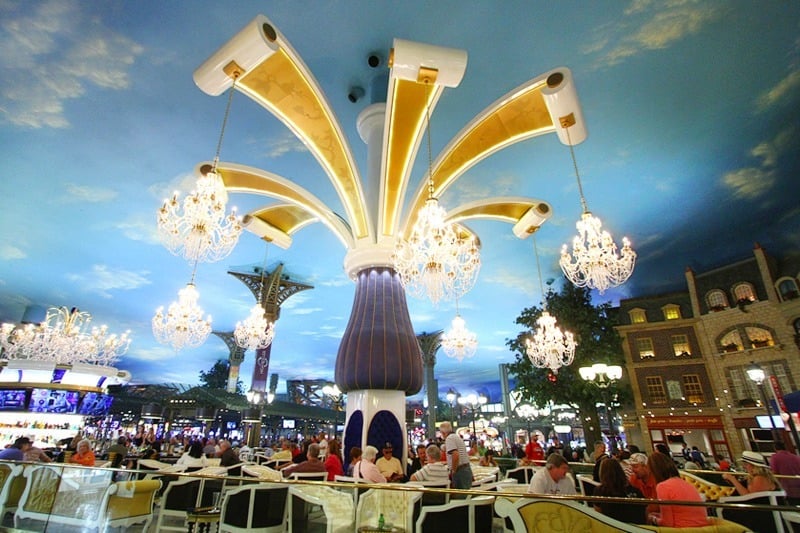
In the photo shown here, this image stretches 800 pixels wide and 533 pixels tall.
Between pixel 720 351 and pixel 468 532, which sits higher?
pixel 720 351

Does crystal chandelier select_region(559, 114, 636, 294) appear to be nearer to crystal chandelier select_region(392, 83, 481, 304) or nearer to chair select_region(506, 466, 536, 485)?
crystal chandelier select_region(392, 83, 481, 304)

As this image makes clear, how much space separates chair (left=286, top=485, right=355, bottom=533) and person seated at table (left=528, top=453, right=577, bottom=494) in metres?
2.11

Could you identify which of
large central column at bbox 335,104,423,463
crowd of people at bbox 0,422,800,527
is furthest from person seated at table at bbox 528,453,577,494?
large central column at bbox 335,104,423,463

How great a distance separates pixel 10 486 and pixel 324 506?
3.38m

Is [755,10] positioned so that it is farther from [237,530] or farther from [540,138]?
[237,530]

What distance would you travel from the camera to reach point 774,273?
1673cm

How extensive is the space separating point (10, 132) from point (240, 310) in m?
13.0

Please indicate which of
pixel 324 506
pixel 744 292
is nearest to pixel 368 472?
pixel 324 506

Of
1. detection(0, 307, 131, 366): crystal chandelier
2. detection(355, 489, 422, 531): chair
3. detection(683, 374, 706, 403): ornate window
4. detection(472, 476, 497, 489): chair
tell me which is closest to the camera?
detection(355, 489, 422, 531): chair

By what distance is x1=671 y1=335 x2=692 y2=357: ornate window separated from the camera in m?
19.8

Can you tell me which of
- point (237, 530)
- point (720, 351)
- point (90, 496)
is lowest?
point (237, 530)

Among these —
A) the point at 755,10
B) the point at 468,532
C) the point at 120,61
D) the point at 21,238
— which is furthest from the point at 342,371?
the point at 21,238

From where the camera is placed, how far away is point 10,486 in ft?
12.9

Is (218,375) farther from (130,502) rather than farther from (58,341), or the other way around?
(130,502)
